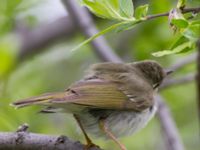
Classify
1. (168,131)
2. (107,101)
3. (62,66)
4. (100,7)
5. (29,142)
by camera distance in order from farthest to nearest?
(62,66) → (168,131) → (107,101) → (29,142) → (100,7)

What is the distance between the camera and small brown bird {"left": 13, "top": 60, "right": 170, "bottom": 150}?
4281mm

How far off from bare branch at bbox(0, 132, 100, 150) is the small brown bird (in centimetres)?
22

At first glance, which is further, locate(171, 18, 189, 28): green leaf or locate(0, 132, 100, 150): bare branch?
locate(0, 132, 100, 150): bare branch

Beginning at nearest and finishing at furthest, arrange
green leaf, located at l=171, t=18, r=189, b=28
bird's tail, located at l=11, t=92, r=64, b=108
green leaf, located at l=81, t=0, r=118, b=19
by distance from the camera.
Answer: green leaf, located at l=171, t=18, r=189, b=28 → green leaf, located at l=81, t=0, r=118, b=19 → bird's tail, located at l=11, t=92, r=64, b=108

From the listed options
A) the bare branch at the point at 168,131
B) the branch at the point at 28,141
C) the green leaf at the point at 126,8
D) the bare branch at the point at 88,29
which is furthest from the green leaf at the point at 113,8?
the bare branch at the point at 88,29

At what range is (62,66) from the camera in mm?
7758

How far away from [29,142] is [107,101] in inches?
38.0

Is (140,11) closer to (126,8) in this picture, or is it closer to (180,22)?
(126,8)

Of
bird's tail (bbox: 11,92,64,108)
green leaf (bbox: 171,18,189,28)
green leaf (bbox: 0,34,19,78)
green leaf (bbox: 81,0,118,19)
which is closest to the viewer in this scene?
green leaf (bbox: 171,18,189,28)

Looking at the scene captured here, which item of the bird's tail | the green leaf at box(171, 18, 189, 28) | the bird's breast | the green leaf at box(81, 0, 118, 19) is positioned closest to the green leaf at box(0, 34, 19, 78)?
the bird's breast

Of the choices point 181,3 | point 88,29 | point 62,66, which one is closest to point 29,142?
point 181,3

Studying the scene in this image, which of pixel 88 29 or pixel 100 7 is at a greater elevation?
pixel 100 7

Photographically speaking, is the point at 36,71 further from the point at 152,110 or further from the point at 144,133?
the point at 152,110

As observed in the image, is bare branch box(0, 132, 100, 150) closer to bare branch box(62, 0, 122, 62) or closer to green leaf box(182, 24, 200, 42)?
green leaf box(182, 24, 200, 42)
